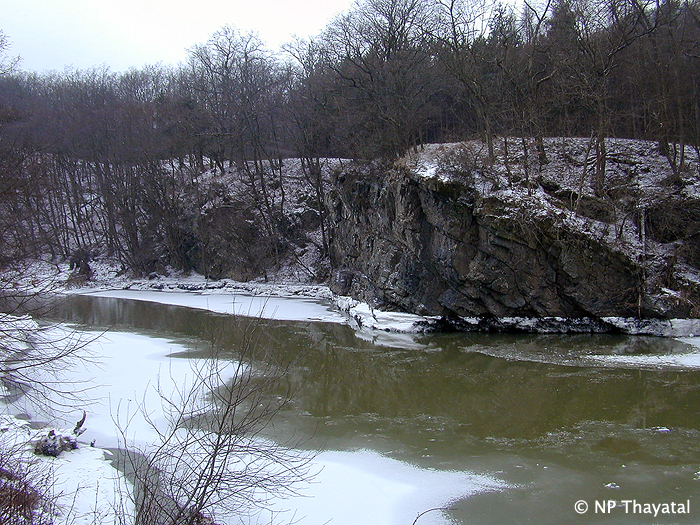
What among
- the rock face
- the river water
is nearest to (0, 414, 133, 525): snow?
the river water

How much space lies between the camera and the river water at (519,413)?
6855mm

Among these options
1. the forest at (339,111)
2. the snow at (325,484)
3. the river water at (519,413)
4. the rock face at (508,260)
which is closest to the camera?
the snow at (325,484)

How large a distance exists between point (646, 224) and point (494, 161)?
595cm

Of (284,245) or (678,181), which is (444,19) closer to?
(678,181)

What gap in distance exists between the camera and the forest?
21.1 m

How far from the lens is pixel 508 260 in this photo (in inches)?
686

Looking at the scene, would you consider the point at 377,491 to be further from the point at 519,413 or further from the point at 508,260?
the point at 508,260

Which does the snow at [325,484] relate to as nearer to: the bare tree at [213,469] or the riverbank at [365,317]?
the bare tree at [213,469]

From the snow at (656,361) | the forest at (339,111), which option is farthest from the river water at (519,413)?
the forest at (339,111)

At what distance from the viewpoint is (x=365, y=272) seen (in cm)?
2272

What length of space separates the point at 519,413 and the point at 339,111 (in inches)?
956

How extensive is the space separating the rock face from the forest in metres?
3.67

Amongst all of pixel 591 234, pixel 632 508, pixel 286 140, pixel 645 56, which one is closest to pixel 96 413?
pixel 632 508

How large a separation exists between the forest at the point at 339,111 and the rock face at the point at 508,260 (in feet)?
12.0
